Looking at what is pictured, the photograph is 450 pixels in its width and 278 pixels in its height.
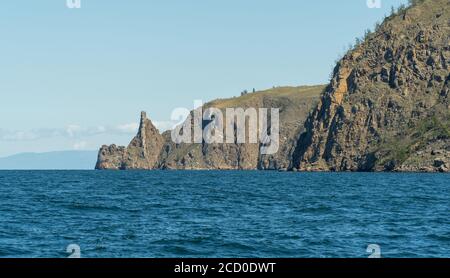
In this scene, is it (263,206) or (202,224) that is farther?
(263,206)

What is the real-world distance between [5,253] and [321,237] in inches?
754

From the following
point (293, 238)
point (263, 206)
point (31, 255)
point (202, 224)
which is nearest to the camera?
point (31, 255)

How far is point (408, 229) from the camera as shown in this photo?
167 ft

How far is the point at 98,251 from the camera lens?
1581 inches
